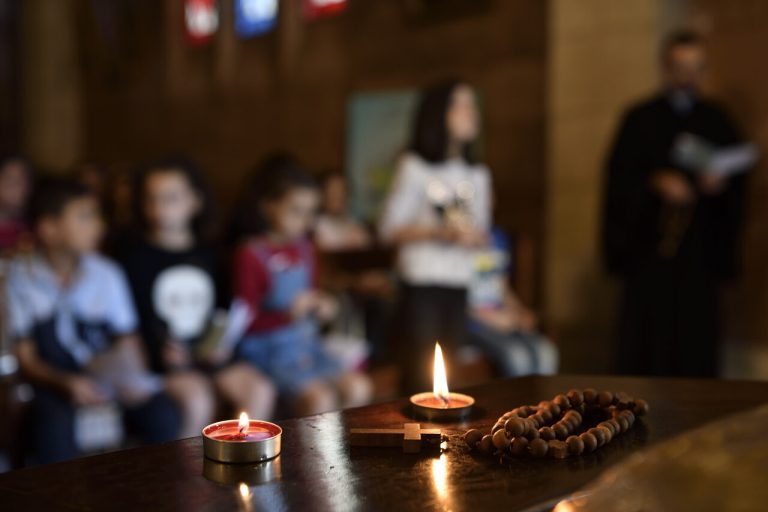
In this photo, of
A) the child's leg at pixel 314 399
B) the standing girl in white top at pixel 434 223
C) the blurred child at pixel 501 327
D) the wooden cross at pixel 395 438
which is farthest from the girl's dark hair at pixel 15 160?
the wooden cross at pixel 395 438

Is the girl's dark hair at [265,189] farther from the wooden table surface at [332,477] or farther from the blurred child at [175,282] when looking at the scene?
the wooden table surface at [332,477]

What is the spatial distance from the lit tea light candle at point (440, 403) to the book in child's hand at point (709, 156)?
3.49m

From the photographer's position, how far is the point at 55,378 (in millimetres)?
2988

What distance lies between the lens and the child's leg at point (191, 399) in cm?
317

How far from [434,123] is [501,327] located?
3.69ft

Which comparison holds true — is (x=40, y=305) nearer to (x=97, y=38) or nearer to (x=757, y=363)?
(x=757, y=363)

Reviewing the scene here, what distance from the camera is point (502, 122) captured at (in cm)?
644

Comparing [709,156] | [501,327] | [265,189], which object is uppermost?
[709,156]

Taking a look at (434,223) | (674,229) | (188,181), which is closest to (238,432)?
(188,181)

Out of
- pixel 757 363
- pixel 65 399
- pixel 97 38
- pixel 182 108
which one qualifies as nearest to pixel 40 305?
pixel 65 399

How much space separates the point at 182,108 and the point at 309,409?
720 centimetres

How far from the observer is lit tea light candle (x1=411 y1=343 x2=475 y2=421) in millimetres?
1289

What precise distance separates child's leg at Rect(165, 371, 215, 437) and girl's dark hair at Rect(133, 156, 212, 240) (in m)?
0.70

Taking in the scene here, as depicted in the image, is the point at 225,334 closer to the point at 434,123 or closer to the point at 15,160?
the point at 434,123
